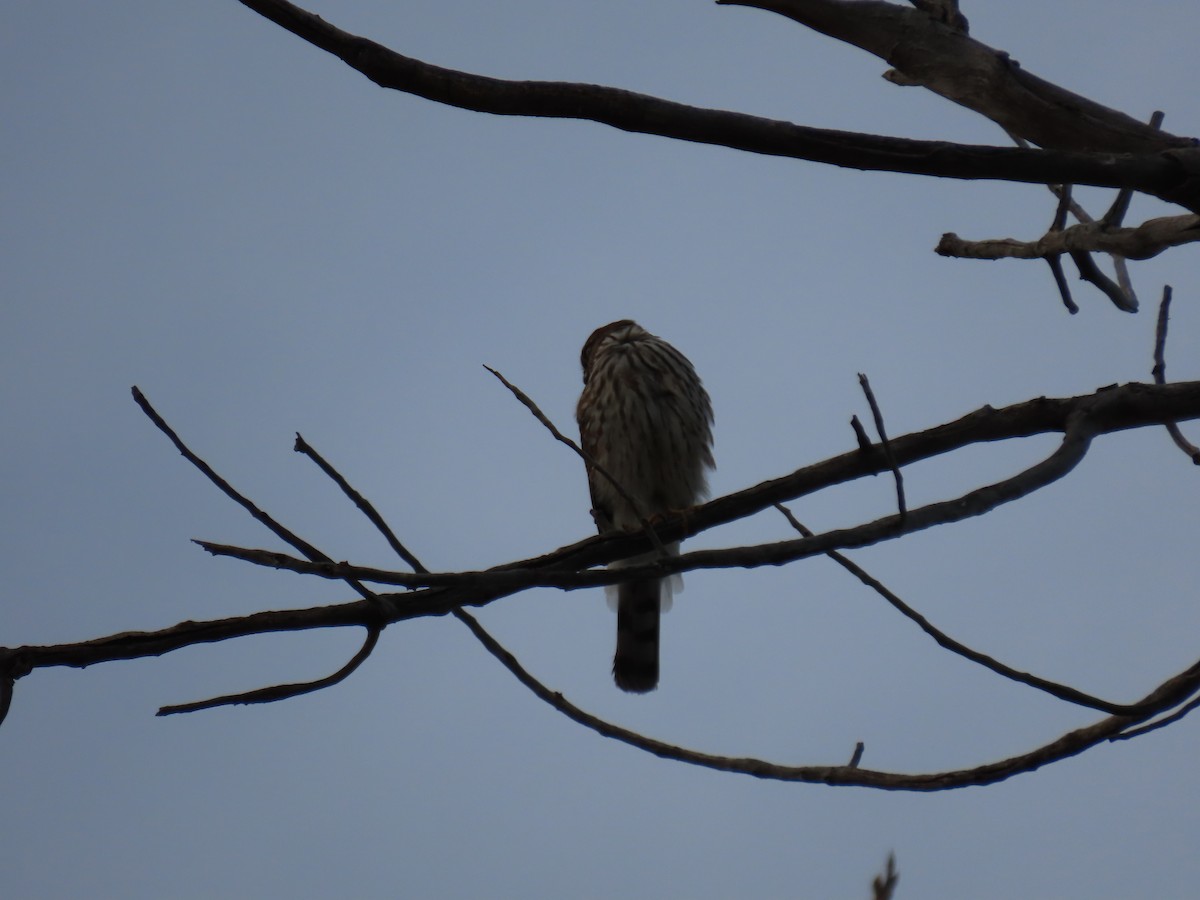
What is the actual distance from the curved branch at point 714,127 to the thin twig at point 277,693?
1.13m

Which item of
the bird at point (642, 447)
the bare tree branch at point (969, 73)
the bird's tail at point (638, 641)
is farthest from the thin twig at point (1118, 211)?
the bird's tail at point (638, 641)

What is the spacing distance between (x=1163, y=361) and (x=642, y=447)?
3275 millimetres

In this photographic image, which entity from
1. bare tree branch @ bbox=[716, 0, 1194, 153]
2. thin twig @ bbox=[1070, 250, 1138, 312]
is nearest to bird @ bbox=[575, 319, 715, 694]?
thin twig @ bbox=[1070, 250, 1138, 312]

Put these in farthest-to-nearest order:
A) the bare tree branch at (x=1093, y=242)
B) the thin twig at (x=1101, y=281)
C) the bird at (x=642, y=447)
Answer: the bird at (x=642, y=447) → the thin twig at (x=1101, y=281) → the bare tree branch at (x=1093, y=242)

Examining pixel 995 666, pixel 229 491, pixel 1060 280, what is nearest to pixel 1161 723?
pixel 995 666

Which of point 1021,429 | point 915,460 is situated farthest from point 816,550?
point 1021,429

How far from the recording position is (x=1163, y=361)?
2.94m

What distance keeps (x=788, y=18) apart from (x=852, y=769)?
173cm

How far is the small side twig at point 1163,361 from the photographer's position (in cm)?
290

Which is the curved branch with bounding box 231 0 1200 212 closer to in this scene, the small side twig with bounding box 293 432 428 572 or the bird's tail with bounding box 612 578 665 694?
the small side twig with bounding box 293 432 428 572

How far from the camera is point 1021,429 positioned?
2.62 metres

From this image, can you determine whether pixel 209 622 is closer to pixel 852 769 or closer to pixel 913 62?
pixel 852 769

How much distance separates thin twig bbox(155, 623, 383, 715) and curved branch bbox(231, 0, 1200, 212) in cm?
113

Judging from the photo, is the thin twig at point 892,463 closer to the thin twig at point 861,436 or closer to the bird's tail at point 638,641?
the thin twig at point 861,436
